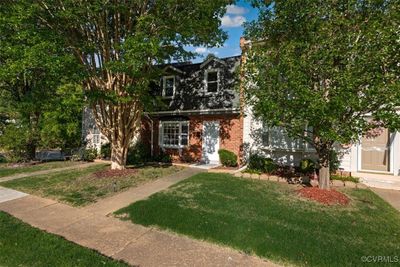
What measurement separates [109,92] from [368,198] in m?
10.0

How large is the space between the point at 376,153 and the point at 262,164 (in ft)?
15.0

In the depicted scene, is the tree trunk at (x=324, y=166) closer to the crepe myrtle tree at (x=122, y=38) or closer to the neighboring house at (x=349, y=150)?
the neighboring house at (x=349, y=150)

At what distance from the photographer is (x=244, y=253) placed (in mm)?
4895

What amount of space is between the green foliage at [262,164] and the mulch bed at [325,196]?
2828mm

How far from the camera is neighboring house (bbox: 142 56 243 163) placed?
14344 mm

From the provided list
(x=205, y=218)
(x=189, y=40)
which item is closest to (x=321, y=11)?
(x=189, y=40)

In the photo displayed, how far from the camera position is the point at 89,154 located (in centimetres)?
1794

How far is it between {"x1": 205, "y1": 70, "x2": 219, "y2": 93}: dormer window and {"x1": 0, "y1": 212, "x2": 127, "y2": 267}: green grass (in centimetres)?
1147

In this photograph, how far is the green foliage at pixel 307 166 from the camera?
10.9m

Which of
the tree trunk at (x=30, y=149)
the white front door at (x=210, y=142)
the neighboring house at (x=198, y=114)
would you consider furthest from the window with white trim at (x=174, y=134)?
the tree trunk at (x=30, y=149)

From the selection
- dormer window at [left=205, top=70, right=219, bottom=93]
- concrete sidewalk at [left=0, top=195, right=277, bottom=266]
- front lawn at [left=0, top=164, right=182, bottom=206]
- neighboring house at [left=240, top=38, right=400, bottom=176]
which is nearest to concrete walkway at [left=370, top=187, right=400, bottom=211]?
neighboring house at [left=240, top=38, right=400, bottom=176]

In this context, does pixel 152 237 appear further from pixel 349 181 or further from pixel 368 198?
pixel 349 181

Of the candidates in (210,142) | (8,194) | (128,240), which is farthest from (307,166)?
(8,194)

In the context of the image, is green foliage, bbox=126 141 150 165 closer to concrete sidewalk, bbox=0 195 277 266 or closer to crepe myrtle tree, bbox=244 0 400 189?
concrete sidewalk, bbox=0 195 277 266
